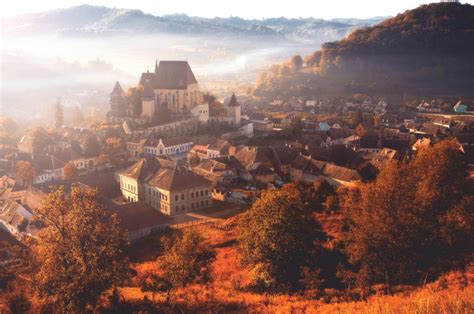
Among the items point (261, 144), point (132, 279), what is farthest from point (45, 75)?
point (132, 279)

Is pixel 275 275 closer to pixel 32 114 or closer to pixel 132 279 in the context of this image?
pixel 132 279

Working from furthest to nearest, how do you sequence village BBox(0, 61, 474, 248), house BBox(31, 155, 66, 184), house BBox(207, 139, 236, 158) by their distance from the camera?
1. house BBox(207, 139, 236, 158)
2. house BBox(31, 155, 66, 184)
3. village BBox(0, 61, 474, 248)

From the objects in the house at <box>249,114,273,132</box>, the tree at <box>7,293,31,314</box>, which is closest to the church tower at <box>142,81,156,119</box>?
the house at <box>249,114,273,132</box>

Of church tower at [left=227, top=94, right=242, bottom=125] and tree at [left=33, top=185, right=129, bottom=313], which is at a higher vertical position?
tree at [left=33, top=185, right=129, bottom=313]

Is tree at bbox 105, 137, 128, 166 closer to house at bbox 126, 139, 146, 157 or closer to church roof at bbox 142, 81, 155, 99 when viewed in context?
house at bbox 126, 139, 146, 157

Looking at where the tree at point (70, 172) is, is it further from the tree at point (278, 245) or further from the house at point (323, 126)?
the house at point (323, 126)

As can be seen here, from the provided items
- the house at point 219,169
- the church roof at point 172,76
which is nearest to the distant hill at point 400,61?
the church roof at point 172,76
